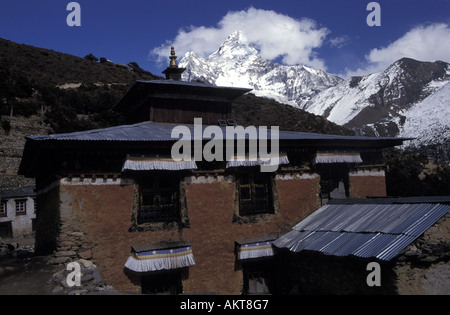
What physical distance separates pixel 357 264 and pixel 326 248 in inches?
40.5

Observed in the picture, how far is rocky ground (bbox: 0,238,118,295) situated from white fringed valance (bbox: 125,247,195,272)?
1.04 m

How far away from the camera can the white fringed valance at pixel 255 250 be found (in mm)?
12867

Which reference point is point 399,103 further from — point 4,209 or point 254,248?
point 254,248

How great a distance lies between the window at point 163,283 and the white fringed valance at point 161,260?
59 cm

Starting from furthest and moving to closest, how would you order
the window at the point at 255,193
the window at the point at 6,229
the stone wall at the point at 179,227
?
the window at the point at 6,229 < the window at the point at 255,193 < the stone wall at the point at 179,227

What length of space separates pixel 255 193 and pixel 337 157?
12.5 feet

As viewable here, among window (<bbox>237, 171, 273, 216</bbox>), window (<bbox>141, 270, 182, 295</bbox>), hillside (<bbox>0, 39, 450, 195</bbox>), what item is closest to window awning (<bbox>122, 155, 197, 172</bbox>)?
window (<bbox>237, 171, 273, 216</bbox>)

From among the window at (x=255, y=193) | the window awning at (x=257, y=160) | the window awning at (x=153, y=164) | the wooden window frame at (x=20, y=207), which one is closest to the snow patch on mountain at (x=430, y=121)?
the window awning at (x=257, y=160)

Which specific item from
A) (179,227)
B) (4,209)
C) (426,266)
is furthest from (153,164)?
(4,209)

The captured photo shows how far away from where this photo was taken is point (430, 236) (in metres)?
9.41

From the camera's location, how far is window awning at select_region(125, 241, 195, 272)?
37.0 feet

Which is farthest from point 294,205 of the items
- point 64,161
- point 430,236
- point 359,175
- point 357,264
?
point 64,161

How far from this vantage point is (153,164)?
1205 centimetres

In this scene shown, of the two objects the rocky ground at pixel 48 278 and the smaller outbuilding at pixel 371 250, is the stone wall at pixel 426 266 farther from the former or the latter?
the rocky ground at pixel 48 278
